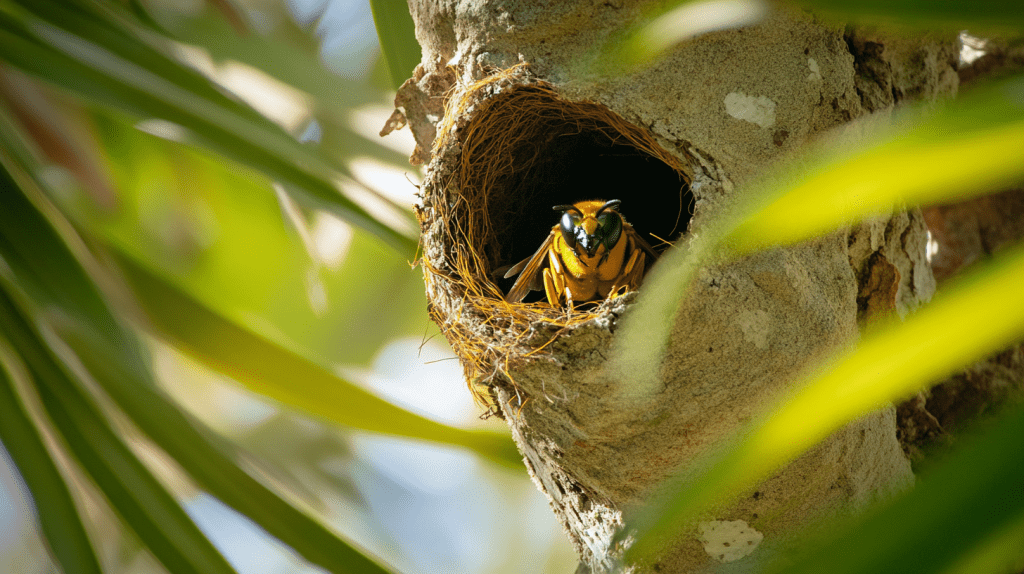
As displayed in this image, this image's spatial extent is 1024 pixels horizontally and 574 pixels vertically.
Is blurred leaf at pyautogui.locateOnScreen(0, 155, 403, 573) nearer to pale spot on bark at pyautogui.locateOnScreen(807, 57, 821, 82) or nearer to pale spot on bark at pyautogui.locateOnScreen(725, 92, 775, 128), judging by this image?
pale spot on bark at pyautogui.locateOnScreen(725, 92, 775, 128)

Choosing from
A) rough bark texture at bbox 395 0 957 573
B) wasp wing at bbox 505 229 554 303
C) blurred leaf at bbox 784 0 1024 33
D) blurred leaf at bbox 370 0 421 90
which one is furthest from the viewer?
blurred leaf at bbox 370 0 421 90

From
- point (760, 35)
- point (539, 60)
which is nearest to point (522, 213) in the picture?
point (539, 60)

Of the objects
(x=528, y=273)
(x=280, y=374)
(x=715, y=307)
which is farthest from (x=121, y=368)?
(x=715, y=307)

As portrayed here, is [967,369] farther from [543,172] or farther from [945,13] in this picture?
[945,13]

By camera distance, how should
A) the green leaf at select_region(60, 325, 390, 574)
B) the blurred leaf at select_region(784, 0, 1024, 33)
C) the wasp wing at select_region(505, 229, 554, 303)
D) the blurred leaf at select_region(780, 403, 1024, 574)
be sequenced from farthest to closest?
the wasp wing at select_region(505, 229, 554, 303)
the green leaf at select_region(60, 325, 390, 574)
the blurred leaf at select_region(784, 0, 1024, 33)
the blurred leaf at select_region(780, 403, 1024, 574)

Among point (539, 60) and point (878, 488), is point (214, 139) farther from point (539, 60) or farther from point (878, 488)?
point (878, 488)

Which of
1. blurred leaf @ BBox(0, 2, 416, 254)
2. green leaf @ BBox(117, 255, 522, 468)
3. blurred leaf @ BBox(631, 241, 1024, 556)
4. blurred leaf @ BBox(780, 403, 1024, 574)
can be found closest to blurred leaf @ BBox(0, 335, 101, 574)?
green leaf @ BBox(117, 255, 522, 468)

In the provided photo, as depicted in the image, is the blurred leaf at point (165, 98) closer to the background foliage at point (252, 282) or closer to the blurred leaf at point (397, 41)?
the background foliage at point (252, 282)
